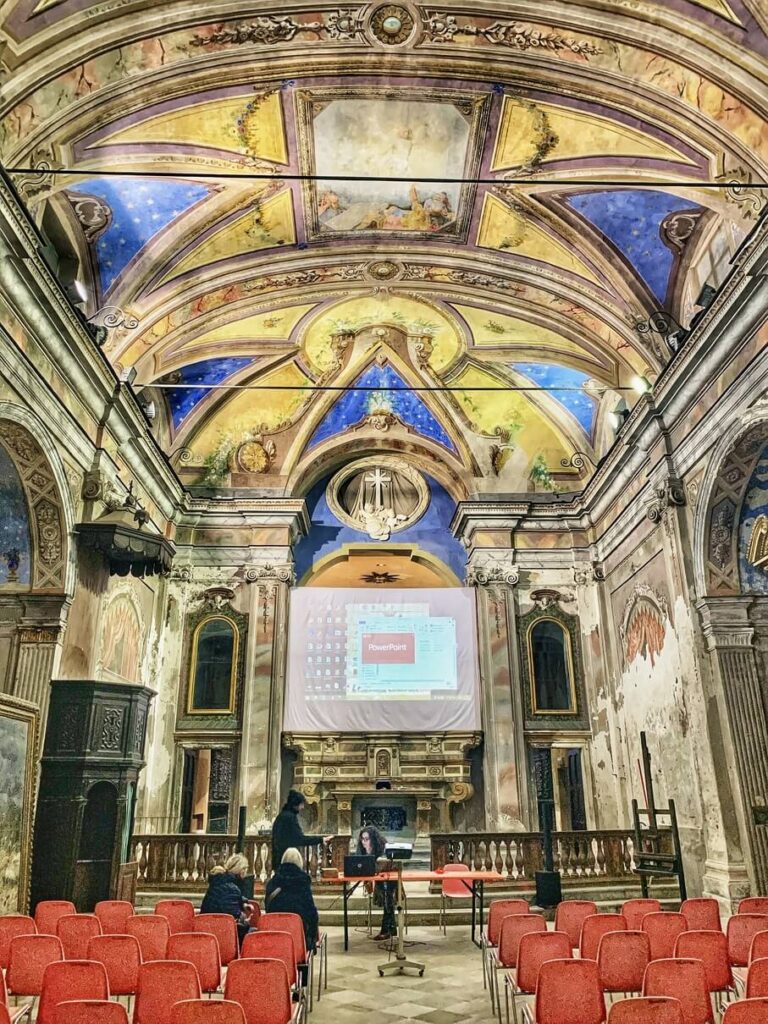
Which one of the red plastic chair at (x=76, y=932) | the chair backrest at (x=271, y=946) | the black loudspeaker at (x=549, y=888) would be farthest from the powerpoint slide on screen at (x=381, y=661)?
the chair backrest at (x=271, y=946)

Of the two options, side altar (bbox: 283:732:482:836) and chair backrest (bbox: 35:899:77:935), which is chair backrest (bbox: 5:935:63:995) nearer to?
chair backrest (bbox: 35:899:77:935)

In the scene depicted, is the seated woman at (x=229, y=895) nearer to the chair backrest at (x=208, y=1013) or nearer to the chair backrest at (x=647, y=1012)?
the chair backrest at (x=208, y=1013)

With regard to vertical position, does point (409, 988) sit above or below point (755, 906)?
below

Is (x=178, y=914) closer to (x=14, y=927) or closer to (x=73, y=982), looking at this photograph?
(x=14, y=927)

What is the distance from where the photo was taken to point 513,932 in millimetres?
5719

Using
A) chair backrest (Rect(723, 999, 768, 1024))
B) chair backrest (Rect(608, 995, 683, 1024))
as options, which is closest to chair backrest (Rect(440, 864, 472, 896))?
chair backrest (Rect(608, 995, 683, 1024))

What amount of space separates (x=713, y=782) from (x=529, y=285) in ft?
26.0

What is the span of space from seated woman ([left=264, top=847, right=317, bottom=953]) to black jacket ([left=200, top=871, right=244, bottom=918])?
33cm

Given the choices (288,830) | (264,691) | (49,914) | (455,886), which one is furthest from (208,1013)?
(264,691)

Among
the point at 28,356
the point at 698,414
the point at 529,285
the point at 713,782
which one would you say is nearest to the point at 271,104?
the point at 28,356

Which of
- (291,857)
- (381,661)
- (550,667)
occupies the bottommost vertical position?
(291,857)

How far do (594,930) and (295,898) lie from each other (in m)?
2.64

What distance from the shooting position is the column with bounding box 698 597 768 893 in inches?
373

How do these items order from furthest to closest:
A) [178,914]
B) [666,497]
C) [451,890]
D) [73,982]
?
[666,497] < [451,890] < [178,914] < [73,982]
